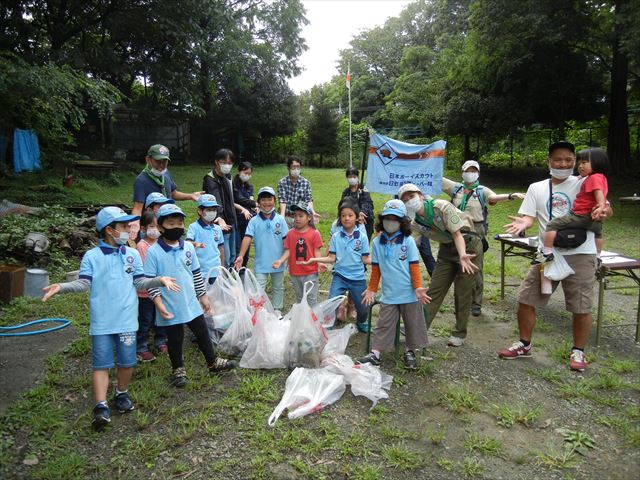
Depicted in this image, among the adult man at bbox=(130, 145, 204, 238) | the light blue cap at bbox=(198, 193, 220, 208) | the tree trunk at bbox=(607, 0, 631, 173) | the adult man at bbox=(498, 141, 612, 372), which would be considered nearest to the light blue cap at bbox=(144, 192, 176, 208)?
the adult man at bbox=(130, 145, 204, 238)

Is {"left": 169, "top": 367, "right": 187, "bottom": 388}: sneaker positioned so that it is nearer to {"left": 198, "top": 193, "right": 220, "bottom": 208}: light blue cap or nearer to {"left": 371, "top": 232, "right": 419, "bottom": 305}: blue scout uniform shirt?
{"left": 198, "top": 193, "right": 220, "bottom": 208}: light blue cap

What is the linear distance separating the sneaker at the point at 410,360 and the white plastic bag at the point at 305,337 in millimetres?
721

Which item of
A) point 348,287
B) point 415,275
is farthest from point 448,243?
point 348,287

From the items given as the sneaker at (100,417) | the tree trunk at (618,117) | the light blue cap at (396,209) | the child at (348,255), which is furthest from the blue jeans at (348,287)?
the tree trunk at (618,117)

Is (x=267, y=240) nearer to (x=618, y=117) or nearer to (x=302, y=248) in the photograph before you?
(x=302, y=248)

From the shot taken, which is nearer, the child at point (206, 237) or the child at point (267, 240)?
the child at point (206, 237)

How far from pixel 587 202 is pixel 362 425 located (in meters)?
2.41

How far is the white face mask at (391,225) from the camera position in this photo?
3.72 m

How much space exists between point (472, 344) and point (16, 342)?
4418 mm

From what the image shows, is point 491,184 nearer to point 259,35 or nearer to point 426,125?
point 426,125

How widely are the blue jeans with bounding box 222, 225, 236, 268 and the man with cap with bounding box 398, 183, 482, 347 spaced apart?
7.11ft

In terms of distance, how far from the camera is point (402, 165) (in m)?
7.26

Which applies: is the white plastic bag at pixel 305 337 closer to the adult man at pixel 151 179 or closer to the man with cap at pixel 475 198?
the adult man at pixel 151 179

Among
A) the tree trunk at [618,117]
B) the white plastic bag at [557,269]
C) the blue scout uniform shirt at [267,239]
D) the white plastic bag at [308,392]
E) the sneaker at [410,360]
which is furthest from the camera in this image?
the tree trunk at [618,117]
